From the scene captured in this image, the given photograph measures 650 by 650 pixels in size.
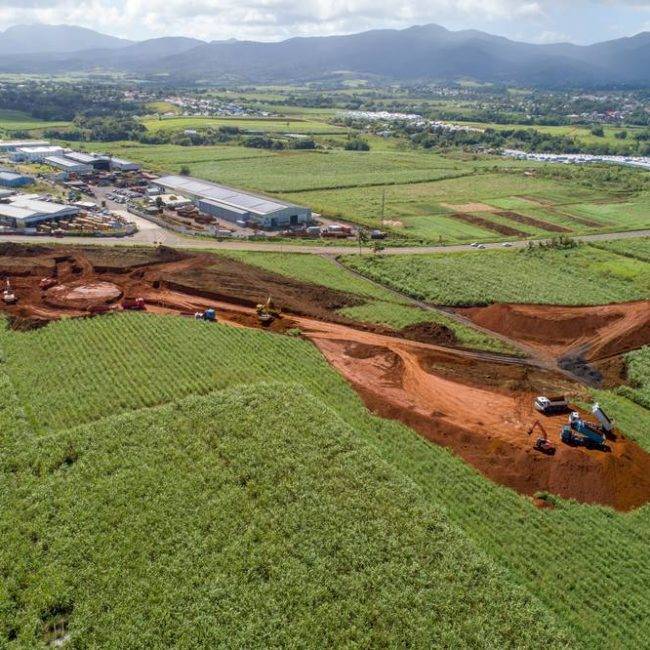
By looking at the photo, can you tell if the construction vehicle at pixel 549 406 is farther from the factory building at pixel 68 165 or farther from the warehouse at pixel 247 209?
the factory building at pixel 68 165

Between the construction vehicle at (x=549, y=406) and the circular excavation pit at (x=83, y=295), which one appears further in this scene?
the circular excavation pit at (x=83, y=295)

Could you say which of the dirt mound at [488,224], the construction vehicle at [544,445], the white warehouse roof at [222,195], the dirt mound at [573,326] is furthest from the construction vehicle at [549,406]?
the white warehouse roof at [222,195]

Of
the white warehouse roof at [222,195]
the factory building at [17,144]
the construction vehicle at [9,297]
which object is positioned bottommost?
the construction vehicle at [9,297]

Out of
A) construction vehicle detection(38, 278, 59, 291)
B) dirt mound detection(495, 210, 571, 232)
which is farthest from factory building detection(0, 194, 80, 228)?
dirt mound detection(495, 210, 571, 232)

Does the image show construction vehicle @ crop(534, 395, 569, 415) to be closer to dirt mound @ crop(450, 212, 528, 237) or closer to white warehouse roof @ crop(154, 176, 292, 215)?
dirt mound @ crop(450, 212, 528, 237)

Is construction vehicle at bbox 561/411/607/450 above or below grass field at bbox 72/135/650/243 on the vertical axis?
below

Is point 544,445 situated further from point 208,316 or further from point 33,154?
point 33,154

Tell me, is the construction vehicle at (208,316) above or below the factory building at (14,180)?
below
